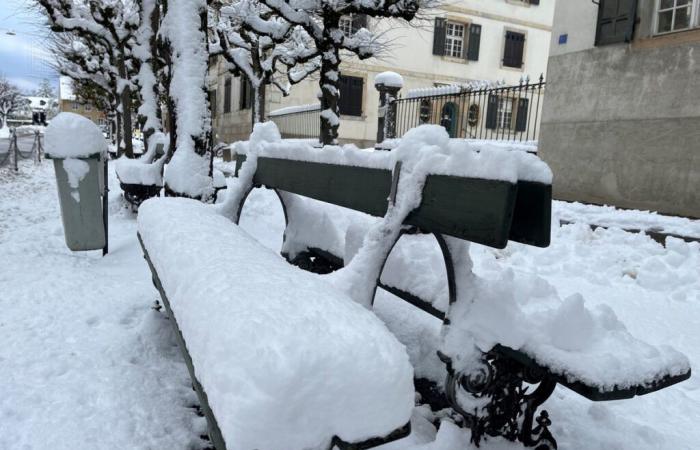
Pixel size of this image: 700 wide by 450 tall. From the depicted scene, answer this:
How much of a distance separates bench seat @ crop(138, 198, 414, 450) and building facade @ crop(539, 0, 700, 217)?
690 centimetres

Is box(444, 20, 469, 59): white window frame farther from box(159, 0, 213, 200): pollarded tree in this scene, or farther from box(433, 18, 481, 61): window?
box(159, 0, 213, 200): pollarded tree

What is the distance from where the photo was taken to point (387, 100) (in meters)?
12.6

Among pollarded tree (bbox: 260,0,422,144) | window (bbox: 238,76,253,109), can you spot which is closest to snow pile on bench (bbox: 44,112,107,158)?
pollarded tree (bbox: 260,0,422,144)

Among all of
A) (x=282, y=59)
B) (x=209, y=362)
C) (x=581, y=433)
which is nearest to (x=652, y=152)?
(x=581, y=433)

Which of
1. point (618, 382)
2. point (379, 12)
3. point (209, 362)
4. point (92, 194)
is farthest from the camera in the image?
point (379, 12)

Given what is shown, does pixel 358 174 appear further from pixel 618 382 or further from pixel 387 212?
pixel 618 382

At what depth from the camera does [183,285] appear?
173 cm

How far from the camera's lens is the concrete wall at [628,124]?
6.79 metres

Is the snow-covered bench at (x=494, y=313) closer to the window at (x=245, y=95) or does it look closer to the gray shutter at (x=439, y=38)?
the gray shutter at (x=439, y=38)

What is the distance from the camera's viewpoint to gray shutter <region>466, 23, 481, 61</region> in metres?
24.1

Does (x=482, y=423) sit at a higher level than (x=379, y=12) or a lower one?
lower

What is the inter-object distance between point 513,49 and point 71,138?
24.2 m

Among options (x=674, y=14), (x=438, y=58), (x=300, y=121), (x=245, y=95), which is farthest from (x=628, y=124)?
(x=245, y=95)

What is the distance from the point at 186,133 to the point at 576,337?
4208mm
